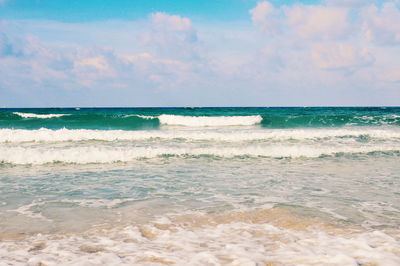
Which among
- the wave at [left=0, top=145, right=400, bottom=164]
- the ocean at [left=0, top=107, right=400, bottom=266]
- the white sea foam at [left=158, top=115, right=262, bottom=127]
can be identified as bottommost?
the ocean at [left=0, top=107, right=400, bottom=266]

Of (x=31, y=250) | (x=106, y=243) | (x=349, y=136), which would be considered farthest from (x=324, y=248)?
(x=349, y=136)

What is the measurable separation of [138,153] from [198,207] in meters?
6.80

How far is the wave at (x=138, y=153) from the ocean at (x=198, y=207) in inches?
2.7

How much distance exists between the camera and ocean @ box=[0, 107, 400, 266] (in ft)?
12.8

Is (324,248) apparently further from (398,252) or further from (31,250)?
(31,250)

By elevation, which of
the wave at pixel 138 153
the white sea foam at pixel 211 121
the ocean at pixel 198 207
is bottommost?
the ocean at pixel 198 207

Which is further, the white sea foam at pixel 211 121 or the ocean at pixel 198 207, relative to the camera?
the white sea foam at pixel 211 121

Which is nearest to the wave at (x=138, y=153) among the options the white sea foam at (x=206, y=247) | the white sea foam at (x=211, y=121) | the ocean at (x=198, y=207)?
the ocean at (x=198, y=207)

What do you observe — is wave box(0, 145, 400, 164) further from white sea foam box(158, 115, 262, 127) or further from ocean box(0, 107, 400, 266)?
white sea foam box(158, 115, 262, 127)

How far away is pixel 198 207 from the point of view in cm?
605

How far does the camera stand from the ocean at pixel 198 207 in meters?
3.91

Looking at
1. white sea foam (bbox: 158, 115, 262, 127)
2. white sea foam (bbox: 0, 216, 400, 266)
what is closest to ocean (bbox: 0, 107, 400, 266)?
white sea foam (bbox: 0, 216, 400, 266)

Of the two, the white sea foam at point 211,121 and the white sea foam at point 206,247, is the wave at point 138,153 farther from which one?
the white sea foam at point 211,121

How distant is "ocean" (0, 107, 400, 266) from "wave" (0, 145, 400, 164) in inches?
2.7
